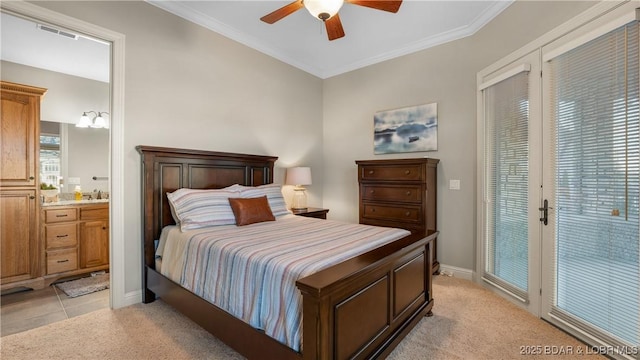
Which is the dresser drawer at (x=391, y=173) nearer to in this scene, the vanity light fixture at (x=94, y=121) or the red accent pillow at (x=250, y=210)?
the red accent pillow at (x=250, y=210)

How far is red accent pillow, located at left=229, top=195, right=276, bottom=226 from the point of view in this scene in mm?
2682

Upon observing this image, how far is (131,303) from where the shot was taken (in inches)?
104

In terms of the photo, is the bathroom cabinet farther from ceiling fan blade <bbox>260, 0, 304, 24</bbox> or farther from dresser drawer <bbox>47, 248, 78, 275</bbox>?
ceiling fan blade <bbox>260, 0, 304, 24</bbox>

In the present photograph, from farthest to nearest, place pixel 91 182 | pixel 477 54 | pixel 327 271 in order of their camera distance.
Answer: pixel 91 182 < pixel 477 54 < pixel 327 271

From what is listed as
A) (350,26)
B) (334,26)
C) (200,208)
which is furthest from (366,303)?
(350,26)

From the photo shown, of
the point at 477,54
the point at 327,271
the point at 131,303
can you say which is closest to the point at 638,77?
the point at 477,54

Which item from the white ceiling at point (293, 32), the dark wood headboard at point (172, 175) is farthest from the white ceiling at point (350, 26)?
the dark wood headboard at point (172, 175)

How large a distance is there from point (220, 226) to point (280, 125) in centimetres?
201

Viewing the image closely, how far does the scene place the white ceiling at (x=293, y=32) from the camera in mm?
2904

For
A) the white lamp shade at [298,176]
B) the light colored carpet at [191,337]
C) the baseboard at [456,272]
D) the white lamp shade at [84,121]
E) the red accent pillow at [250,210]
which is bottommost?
the light colored carpet at [191,337]

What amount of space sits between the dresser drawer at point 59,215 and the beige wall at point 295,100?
4.83 ft

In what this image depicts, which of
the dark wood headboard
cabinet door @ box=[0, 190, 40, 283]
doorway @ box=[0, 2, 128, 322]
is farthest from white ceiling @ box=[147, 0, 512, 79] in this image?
cabinet door @ box=[0, 190, 40, 283]

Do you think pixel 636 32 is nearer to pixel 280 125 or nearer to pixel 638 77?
pixel 638 77

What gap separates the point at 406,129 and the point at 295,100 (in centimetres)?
175
